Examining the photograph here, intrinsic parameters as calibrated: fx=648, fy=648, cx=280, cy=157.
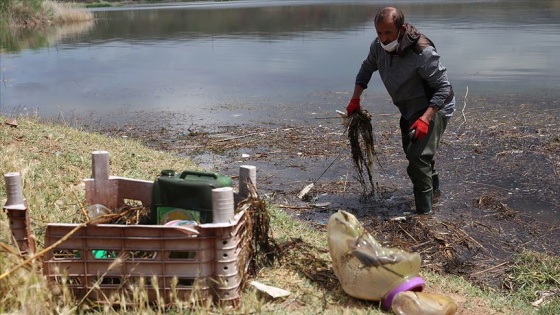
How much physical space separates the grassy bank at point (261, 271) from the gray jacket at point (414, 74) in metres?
1.39

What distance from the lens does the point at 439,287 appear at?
4164 millimetres

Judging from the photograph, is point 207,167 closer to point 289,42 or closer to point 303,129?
point 303,129

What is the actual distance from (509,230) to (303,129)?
14.5 feet

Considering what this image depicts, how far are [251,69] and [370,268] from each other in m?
13.3

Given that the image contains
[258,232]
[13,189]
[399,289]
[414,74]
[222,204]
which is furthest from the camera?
[414,74]

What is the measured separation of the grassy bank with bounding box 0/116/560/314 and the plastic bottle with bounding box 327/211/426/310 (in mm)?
98

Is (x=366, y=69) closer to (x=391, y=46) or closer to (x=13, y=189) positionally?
(x=391, y=46)

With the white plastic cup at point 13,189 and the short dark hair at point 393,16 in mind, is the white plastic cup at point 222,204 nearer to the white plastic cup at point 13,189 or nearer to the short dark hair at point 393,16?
the white plastic cup at point 13,189

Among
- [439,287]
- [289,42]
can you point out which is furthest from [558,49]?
[439,287]

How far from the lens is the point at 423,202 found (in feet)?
19.1

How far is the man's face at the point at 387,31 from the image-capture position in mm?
5348

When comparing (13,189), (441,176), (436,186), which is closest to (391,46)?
(436,186)

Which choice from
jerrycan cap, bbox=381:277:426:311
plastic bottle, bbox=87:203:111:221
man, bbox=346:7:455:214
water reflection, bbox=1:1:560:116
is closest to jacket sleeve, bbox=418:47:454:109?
man, bbox=346:7:455:214

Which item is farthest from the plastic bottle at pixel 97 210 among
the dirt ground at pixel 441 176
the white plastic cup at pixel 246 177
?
the dirt ground at pixel 441 176
